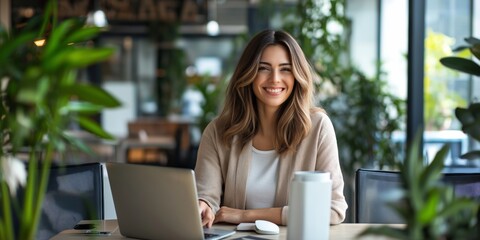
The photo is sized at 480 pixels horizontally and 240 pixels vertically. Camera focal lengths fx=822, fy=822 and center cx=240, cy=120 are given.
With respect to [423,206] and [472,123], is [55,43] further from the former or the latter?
[472,123]

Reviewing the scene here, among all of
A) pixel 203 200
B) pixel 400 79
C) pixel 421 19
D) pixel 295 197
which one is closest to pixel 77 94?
pixel 295 197

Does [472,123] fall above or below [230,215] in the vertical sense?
above

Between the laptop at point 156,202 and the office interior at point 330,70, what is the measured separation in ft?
0.48

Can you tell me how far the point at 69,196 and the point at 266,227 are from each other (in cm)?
87

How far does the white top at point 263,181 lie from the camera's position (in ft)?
10.2

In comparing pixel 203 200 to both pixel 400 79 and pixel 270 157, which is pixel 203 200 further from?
pixel 400 79

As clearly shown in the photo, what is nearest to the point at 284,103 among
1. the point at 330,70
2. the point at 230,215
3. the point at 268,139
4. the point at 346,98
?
the point at 268,139

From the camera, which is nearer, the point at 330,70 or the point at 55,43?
the point at 55,43

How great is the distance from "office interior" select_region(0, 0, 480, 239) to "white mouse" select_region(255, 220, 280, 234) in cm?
52

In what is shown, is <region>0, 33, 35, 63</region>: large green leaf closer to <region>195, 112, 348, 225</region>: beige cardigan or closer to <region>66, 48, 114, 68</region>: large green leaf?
<region>66, 48, 114, 68</region>: large green leaf

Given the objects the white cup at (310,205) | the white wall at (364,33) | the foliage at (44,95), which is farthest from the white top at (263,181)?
the white wall at (364,33)

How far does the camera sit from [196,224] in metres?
2.43

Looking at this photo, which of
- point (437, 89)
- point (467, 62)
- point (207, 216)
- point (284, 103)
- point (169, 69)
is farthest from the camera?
point (169, 69)

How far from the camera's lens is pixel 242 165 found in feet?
10.3
